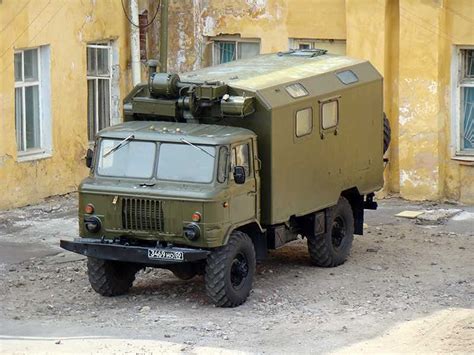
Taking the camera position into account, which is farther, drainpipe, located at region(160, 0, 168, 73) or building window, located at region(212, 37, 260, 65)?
building window, located at region(212, 37, 260, 65)

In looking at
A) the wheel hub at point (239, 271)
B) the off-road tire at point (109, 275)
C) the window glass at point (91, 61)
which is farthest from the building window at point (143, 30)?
the wheel hub at point (239, 271)

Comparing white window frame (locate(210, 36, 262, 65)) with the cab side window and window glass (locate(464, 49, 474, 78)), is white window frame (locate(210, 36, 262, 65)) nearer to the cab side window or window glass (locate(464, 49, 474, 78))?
window glass (locate(464, 49, 474, 78))

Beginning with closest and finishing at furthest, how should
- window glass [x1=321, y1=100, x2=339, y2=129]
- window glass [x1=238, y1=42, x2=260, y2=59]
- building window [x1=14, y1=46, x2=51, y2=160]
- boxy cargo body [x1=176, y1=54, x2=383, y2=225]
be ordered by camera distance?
boxy cargo body [x1=176, y1=54, x2=383, y2=225]
window glass [x1=321, y1=100, x2=339, y2=129]
building window [x1=14, y1=46, x2=51, y2=160]
window glass [x1=238, y1=42, x2=260, y2=59]

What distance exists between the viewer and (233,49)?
23.6m

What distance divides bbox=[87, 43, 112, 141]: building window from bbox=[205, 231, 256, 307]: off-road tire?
27.4ft

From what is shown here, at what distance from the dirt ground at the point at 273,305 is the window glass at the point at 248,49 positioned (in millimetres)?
5186

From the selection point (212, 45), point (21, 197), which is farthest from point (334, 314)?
point (212, 45)

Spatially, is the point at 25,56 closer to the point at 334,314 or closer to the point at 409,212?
the point at 409,212

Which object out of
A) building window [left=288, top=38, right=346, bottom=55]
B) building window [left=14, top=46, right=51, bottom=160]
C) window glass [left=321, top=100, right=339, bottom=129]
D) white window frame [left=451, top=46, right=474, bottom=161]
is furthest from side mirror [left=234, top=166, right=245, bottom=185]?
building window [left=288, top=38, right=346, bottom=55]

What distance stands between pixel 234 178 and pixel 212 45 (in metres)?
9.19

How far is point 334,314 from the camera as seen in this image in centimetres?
1480

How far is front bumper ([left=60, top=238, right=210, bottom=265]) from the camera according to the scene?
14.5m

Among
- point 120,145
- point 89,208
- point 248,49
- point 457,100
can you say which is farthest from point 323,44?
point 89,208

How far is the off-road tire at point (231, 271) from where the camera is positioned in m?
14.7
